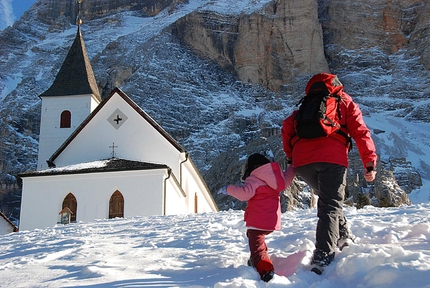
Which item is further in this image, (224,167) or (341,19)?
(341,19)

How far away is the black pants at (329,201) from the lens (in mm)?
5145

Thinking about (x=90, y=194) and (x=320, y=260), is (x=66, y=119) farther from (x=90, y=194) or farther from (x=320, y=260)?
(x=320, y=260)

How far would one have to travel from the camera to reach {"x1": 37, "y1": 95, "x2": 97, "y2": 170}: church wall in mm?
26609

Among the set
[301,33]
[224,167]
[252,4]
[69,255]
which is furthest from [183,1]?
[69,255]

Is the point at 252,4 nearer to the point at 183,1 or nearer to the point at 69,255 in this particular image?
the point at 183,1

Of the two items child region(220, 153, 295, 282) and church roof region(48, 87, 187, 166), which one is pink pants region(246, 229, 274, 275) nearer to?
child region(220, 153, 295, 282)

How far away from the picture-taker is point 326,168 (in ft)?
17.4

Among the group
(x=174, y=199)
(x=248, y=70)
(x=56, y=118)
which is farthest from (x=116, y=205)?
(x=248, y=70)

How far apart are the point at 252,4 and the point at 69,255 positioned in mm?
125689

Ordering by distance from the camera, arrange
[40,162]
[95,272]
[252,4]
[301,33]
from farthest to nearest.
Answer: [252,4]
[301,33]
[40,162]
[95,272]

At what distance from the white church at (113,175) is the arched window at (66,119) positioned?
5815mm

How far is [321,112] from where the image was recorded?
5.20m

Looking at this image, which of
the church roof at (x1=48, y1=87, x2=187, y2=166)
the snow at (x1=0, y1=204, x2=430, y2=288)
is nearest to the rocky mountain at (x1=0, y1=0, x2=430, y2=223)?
the church roof at (x1=48, y1=87, x2=187, y2=166)

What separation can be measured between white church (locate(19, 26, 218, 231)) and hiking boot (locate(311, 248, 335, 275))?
1239 centimetres
